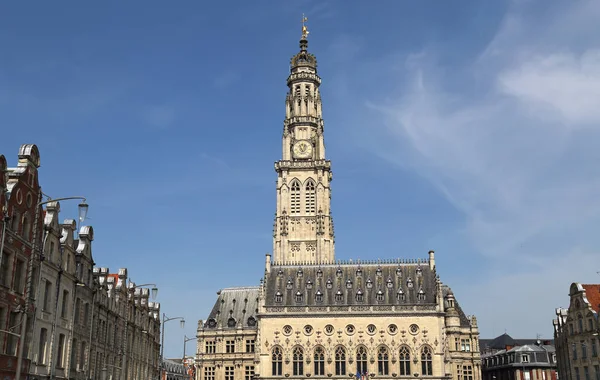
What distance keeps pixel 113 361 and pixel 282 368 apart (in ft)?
106

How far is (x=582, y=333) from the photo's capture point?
71.0 metres

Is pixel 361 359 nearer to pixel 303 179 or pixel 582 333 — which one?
pixel 582 333

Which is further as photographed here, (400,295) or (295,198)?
(295,198)

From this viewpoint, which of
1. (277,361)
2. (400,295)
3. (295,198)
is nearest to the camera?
(277,361)

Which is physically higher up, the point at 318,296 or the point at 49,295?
the point at 318,296

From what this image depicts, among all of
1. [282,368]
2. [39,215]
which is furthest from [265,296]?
[39,215]

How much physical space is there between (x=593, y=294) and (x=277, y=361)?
138 feet

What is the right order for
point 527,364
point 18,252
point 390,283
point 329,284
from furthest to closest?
point 527,364 < point 329,284 < point 390,283 < point 18,252

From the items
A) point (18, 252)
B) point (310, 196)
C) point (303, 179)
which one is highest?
point (303, 179)

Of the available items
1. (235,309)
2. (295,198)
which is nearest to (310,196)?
(295,198)

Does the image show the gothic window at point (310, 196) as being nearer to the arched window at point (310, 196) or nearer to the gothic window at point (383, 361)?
the arched window at point (310, 196)

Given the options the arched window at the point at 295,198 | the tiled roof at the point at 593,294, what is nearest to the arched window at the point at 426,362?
the tiled roof at the point at 593,294

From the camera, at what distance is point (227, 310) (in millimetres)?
108375

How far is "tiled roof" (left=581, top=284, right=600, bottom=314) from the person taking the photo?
71156 millimetres
